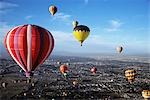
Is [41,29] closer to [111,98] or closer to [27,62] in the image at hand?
[27,62]

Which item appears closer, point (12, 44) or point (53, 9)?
point (12, 44)

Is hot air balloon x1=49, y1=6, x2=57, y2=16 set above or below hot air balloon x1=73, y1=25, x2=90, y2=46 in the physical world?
above

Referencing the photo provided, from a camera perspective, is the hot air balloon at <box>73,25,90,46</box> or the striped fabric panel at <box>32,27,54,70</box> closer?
the striped fabric panel at <box>32,27,54,70</box>

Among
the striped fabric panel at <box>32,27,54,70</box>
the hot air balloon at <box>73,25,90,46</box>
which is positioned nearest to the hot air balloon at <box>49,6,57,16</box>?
the hot air balloon at <box>73,25,90,46</box>

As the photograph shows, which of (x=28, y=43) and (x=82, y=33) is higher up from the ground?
(x=82, y=33)

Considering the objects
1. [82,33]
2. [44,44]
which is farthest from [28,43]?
[82,33]

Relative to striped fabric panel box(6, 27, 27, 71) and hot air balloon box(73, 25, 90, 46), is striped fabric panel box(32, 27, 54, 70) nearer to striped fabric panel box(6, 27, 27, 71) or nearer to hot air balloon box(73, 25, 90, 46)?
striped fabric panel box(6, 27, 27, 71)

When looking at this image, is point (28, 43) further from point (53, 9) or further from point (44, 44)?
point (53, 9)

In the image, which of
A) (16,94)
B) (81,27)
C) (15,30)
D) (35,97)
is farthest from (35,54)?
(16,94)

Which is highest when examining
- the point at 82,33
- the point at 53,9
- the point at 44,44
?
the point at 53,9
